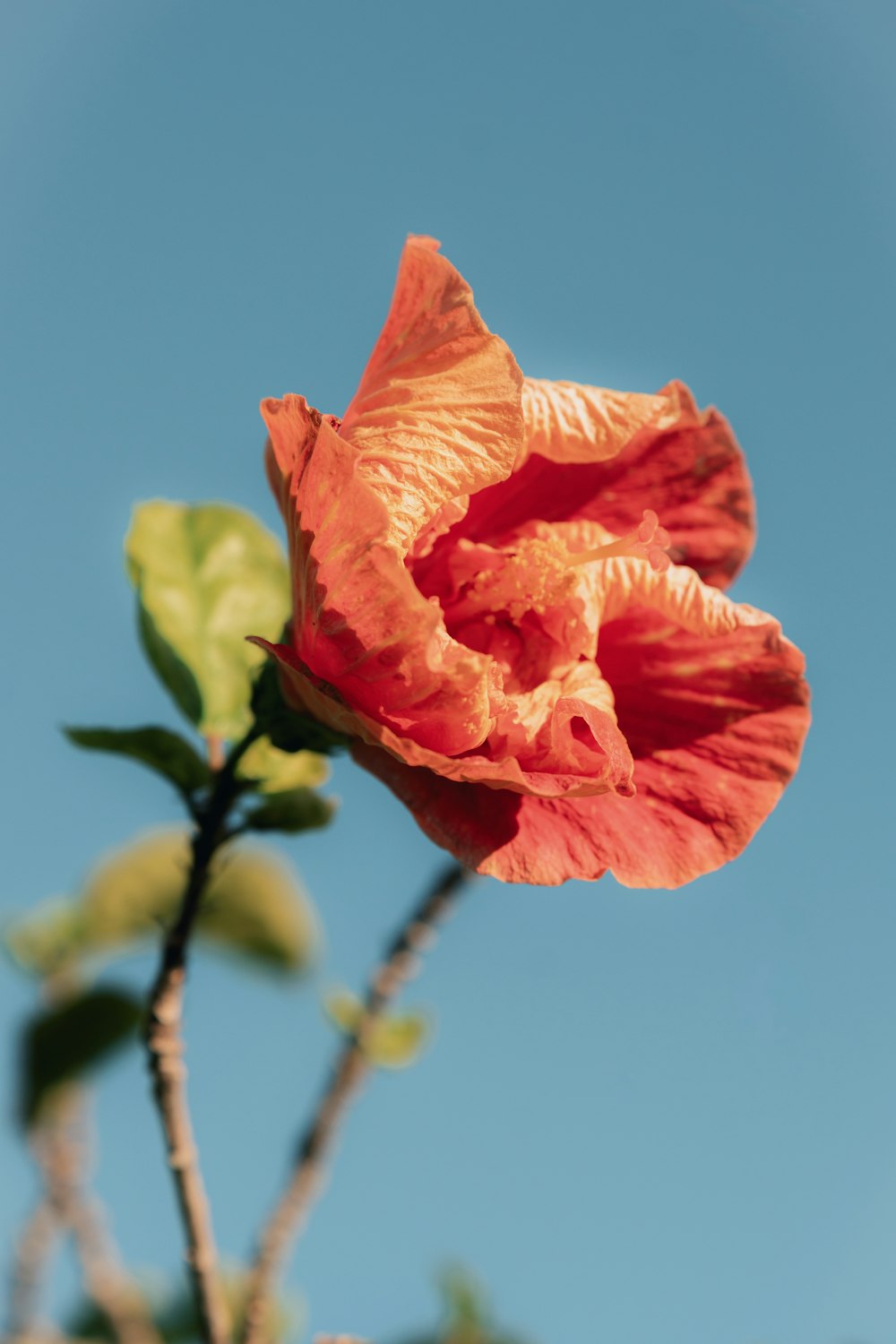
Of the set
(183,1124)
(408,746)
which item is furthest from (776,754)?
(183,1124)

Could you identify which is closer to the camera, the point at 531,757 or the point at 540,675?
the point at 531,757

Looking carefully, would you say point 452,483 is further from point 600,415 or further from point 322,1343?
point 322,1343

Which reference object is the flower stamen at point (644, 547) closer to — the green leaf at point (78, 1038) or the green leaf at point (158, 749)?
the green leaf at point (158, 749)

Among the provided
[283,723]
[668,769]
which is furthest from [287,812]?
[668,769]

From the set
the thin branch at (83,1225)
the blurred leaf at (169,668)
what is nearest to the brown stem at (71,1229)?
the thin branch at (83,1225)

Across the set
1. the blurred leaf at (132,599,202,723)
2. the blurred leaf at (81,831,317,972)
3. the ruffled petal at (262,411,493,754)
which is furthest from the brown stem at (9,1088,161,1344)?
the ruffled petal at (262,411,493,754)

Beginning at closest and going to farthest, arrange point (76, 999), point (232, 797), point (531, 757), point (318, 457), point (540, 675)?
point (318, 457) < point (531, 757) < point (540, 675) < point (232, 797) < point (76, 999)

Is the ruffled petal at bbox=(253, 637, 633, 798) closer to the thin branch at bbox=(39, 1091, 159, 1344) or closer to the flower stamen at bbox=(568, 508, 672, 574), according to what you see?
the flower stamen at bbox=(568, 508, 672, 574)
